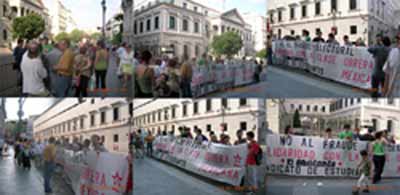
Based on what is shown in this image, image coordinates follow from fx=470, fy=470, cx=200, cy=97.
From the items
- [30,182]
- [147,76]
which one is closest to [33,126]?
[30,182]

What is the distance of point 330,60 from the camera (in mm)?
4496

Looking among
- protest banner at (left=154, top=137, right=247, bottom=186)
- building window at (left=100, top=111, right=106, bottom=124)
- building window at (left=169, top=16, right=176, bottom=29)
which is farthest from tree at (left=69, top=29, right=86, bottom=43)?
protest banner at (left=154, top=137, right=247, bottom=186)

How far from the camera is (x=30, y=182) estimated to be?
4453 mm

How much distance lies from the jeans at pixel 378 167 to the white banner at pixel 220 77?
1.75 meters

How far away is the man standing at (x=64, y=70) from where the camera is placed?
404 centimetres

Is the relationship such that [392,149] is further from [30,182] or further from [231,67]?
[30,182]

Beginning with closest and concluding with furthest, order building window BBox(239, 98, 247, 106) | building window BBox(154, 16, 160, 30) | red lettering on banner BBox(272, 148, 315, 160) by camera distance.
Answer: building window BBox(154, 16, 160, 30) < building window BBox(239, 98, 247, 106) < red lettering on banner BBox(272, 148, 315, 160)

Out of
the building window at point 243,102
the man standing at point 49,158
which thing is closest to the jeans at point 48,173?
the man standing at point 49,158

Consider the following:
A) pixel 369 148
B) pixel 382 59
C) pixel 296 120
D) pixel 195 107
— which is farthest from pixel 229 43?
pixel 369 148

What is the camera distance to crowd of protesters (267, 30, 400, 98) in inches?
169

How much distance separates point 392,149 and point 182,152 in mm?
2177

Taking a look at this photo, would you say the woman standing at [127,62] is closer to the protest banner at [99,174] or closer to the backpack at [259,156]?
the protest banner at [99,174]

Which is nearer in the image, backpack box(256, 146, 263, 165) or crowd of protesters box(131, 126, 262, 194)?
crowd of protesters box(131, 126, 262, 194)

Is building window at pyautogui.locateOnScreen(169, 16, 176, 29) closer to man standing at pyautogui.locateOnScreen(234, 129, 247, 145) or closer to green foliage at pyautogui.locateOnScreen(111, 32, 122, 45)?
green foliage at pyautogui.locateOnScreen(111, 32, 122, 45)
